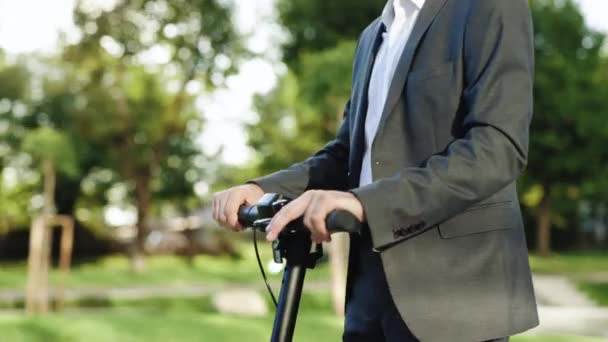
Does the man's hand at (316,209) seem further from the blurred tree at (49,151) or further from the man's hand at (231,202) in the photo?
the blurred tree at (49,151)

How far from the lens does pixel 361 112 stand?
186 centimetres

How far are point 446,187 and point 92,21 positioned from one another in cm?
2351

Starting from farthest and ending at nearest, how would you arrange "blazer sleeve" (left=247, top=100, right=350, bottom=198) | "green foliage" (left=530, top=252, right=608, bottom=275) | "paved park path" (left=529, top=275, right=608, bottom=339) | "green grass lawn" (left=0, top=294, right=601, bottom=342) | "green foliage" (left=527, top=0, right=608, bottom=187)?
"green foliage" (left=530, top=252, right=608, bottom=275)
"green foliage" (left=527, top=0, right=608, bottom=187)
"paved park path" (left=529, top=275, right=608, bottom=339)
"green grass lawn" (left=0, top=294, right=601, bottom=342)
"blazer sleeve" (left=247, top=100, right=350, bottom=198)

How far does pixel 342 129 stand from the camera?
2.14m

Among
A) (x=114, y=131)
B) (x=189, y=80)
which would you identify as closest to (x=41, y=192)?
(x=114, y=131)

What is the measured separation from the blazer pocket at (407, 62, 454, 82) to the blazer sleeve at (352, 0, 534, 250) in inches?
1.4

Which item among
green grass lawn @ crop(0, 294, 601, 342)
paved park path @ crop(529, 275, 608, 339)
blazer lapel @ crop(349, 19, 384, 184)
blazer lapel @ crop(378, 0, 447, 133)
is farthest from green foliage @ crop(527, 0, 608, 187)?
blazer lapel @ crop(378, 0, 447, 133)

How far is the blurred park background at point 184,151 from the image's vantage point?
12.6 m

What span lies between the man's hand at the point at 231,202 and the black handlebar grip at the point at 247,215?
17 millimetres

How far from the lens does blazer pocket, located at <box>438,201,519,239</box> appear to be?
163 cm

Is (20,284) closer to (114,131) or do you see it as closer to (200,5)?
(114,131)

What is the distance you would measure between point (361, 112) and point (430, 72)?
234 mm

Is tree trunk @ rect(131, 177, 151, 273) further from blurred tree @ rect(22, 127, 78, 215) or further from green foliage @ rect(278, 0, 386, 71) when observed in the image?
green foliage @ rect(278, 0, 386, 71)

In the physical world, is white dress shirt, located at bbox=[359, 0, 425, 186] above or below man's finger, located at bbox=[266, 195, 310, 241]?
above
